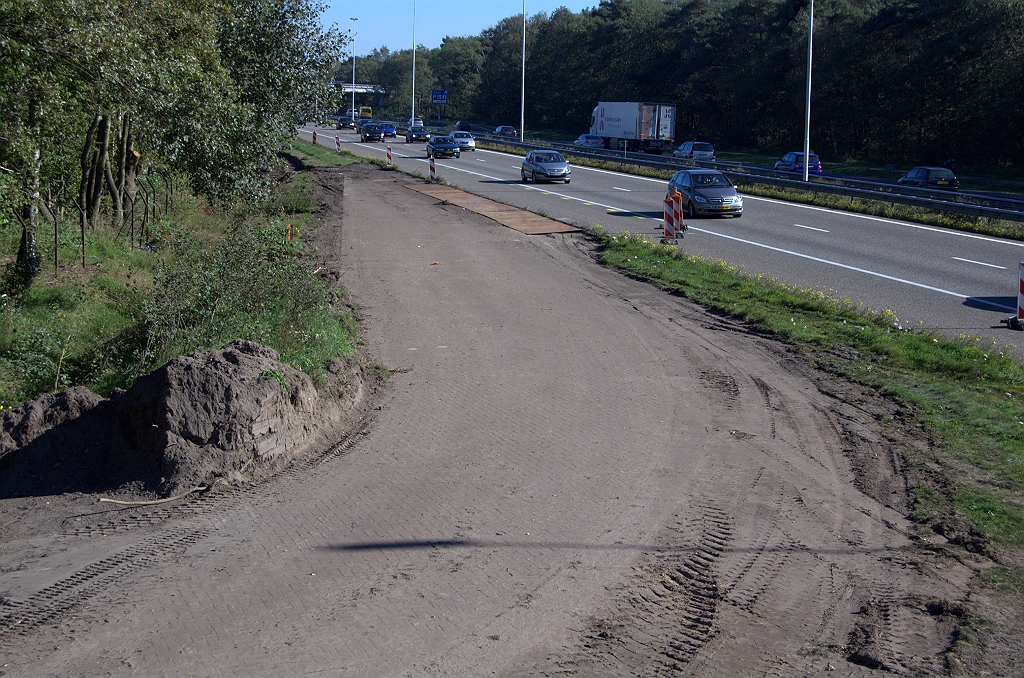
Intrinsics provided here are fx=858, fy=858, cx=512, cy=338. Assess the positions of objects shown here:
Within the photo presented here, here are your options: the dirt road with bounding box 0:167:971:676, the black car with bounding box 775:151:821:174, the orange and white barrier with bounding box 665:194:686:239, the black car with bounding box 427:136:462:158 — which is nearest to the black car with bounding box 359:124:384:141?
the black car with bounding box 427:136:462:158

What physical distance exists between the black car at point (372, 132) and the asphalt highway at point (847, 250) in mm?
39272

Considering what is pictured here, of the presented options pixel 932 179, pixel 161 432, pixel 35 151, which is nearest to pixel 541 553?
pixel 161 432

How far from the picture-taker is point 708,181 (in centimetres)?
2862

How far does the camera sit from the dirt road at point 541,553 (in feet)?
16.1

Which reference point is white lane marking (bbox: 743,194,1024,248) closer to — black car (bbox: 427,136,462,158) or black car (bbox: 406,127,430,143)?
black car (bbox: 427,136,462,158)

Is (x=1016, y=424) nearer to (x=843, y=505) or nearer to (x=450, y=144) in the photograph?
(x=843, y=505)

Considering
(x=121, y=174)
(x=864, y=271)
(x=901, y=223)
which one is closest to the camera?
(x=121, y=174)

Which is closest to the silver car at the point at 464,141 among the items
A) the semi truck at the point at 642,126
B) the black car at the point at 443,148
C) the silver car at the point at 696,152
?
the black car at the point at 443,148

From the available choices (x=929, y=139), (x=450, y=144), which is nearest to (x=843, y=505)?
(x=450, y=144)

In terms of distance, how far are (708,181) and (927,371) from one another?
61.9 feet

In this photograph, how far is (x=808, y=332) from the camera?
494 inches

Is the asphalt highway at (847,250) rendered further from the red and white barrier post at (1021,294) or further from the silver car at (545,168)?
the silver car at (545,168)

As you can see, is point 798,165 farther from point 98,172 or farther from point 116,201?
point 98,172

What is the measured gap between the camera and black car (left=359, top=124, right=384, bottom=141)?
245 ft
